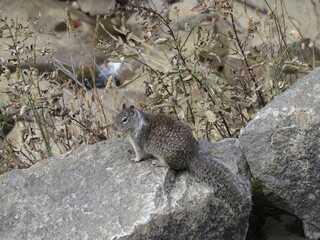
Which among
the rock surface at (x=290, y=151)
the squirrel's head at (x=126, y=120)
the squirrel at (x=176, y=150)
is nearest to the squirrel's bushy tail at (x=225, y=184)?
the squirrel at (x=176, y=150)

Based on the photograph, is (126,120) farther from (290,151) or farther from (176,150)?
(290,151)

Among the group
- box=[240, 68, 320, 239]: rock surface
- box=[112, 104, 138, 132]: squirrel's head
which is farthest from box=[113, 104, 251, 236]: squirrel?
box=[240, 68, 320, 239]: rock surface

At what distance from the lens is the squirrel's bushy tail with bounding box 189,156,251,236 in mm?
3762

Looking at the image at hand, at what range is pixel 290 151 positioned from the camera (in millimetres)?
3820

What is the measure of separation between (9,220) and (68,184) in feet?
1.43

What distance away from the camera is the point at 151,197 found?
3.72 metres

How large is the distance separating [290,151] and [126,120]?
113 centimetres

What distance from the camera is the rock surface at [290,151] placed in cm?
380

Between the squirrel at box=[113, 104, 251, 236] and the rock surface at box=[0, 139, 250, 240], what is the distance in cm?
6

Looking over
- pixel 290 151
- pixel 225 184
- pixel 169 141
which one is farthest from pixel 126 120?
pixel 290 151

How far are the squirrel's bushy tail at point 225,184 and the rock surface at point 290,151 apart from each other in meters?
0.17

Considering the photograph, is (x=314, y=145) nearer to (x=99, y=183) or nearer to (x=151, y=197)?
(x=151, y=197)

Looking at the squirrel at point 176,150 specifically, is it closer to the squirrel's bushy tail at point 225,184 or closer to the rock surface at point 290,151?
the squirrel's bushy tail at point 225,184

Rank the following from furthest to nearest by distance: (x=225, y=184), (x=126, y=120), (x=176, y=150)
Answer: (x=126, y=120) → (x=176, y=150) → (x=225, y=184)
